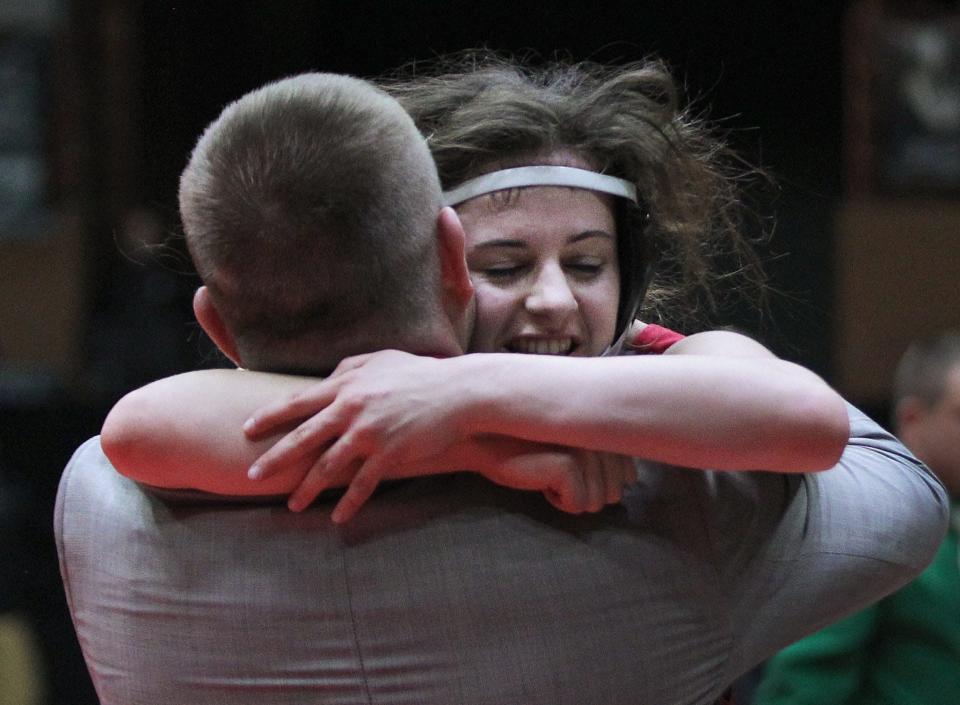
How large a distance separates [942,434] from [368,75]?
341 centimetres

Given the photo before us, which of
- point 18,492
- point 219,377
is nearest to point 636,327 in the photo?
point 219,377

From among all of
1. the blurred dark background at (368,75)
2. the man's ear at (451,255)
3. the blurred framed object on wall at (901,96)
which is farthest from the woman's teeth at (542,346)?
the blurred framed object on wall at (901,96)

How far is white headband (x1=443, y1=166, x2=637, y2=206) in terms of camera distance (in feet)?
5.28

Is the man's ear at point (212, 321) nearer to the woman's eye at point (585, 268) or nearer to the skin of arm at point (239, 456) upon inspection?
the skin of arm at point (239, 456)

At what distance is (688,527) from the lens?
1155 millimetres

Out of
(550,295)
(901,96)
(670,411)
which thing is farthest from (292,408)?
(901,96)

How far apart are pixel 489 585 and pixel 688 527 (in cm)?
19

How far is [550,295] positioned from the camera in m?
1.53

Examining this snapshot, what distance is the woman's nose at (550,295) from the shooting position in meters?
1.52

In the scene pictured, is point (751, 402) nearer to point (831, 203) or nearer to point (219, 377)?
point (219, 377)

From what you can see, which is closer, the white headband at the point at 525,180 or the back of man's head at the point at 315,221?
the back of man's head at the point at 315,221

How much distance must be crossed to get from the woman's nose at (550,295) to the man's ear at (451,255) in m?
0.35

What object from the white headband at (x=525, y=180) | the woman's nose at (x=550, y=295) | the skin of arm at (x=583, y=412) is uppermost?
the white headband at (x=525, y=180)

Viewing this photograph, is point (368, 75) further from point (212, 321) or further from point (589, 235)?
point (212, 321)
